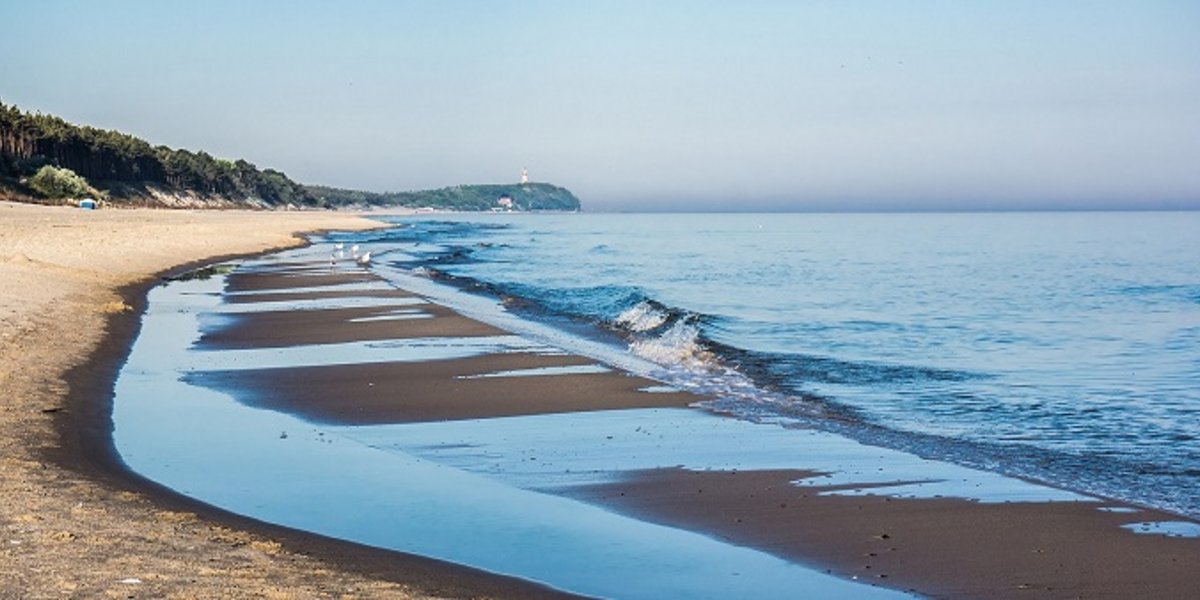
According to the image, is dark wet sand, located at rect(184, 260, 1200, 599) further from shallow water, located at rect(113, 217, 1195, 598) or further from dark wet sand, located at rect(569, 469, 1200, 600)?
shallow water, located at rect(113, 217, 1195, 598)

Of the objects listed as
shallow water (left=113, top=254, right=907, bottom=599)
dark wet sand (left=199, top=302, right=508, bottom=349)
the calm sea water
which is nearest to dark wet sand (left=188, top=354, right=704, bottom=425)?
shallow water (left=113, top=254, right=907, bottom=599)

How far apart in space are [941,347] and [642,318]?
7.19 metres

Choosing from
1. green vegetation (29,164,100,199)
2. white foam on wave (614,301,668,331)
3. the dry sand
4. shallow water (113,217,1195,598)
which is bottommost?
white foam on wave (614,301,668,331)

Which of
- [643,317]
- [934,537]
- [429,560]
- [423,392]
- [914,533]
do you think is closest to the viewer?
[429,560]

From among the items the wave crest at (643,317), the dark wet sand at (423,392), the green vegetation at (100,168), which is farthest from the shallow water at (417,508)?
the green vegetation at (100,168)

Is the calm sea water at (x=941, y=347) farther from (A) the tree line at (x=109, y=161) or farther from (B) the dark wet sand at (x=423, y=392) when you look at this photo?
(A) the tree line at (x=109, y=161)

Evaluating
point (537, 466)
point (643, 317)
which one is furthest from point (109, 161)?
point (537, 466)

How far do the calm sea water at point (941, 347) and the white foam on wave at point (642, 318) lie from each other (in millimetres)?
87

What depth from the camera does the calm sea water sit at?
1202 centimetres

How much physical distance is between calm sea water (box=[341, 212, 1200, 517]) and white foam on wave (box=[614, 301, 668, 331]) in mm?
87

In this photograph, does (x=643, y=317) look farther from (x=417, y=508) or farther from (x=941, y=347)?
(x=417, y=508)

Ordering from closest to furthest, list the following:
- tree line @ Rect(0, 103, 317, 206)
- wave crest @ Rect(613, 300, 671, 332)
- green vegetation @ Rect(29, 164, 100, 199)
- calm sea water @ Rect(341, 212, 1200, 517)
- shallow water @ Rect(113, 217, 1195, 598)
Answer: shallow water @ Rect(113, 217, 1195, 598) < calm sea water @ Rect(341, 212, 1200, 517) < wave crest @ Rect(613, 300, 671, 332) < green vegetation @ Rect(29, 164, 100, 199) < tree line @ Rect(0, 103, 317, 206)

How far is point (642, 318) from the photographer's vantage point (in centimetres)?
2678

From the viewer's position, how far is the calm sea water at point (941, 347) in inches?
473
